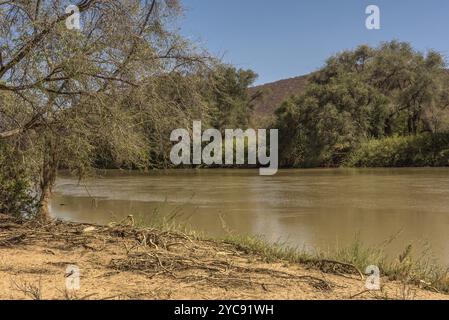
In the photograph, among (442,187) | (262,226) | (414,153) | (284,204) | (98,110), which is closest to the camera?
(98,110)

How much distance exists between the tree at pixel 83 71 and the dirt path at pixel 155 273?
1.40 meters

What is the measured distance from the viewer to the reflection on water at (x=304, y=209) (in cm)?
1155

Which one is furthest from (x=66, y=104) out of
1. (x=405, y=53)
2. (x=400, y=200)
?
(x=405, y=53)

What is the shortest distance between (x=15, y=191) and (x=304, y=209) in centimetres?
835

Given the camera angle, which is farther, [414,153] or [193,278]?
[414,153]

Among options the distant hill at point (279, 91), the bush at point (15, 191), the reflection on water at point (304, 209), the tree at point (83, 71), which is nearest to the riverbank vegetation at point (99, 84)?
the tree at point (83, 71)

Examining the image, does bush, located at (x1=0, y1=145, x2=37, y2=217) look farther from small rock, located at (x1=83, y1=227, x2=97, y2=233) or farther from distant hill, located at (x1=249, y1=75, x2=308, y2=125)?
distant hill, located at (x1=249, y1=75, x2=308, y2=125)

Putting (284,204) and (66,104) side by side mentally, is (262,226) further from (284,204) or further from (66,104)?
(66,104)

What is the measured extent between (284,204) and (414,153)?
2730 cm

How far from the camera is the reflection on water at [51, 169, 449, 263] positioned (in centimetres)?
1155

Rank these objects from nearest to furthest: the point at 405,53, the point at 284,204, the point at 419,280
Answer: the point at 419,280, the point at 284,204, the point at 405,53

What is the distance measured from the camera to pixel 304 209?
648 inches

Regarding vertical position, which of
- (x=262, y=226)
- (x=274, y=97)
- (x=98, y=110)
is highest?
(x=274, y=97)
